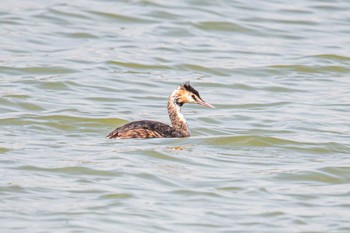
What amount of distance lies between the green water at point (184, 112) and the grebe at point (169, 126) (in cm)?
12

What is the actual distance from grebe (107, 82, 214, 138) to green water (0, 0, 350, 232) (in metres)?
0.12

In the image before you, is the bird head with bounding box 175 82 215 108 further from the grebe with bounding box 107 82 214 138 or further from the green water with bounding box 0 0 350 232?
the green water with bounding box 0 0 350 232

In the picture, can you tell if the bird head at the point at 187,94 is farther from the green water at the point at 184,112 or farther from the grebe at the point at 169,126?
the green water at the point at 184,112

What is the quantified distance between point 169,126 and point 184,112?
2195 mm

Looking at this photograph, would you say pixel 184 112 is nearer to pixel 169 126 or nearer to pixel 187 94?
pixel 187 94

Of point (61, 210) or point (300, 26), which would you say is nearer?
point (61, 210)

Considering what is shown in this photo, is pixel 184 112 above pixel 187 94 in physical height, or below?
below

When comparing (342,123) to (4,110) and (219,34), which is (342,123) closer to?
(4,110)

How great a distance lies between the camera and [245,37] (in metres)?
21.8

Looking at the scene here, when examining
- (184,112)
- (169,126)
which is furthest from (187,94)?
(184,112)

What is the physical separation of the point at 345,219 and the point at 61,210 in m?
2.46

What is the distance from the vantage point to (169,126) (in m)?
14.0

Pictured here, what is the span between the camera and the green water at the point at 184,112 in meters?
10.5

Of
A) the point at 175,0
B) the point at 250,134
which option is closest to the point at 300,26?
the point at 175,0
